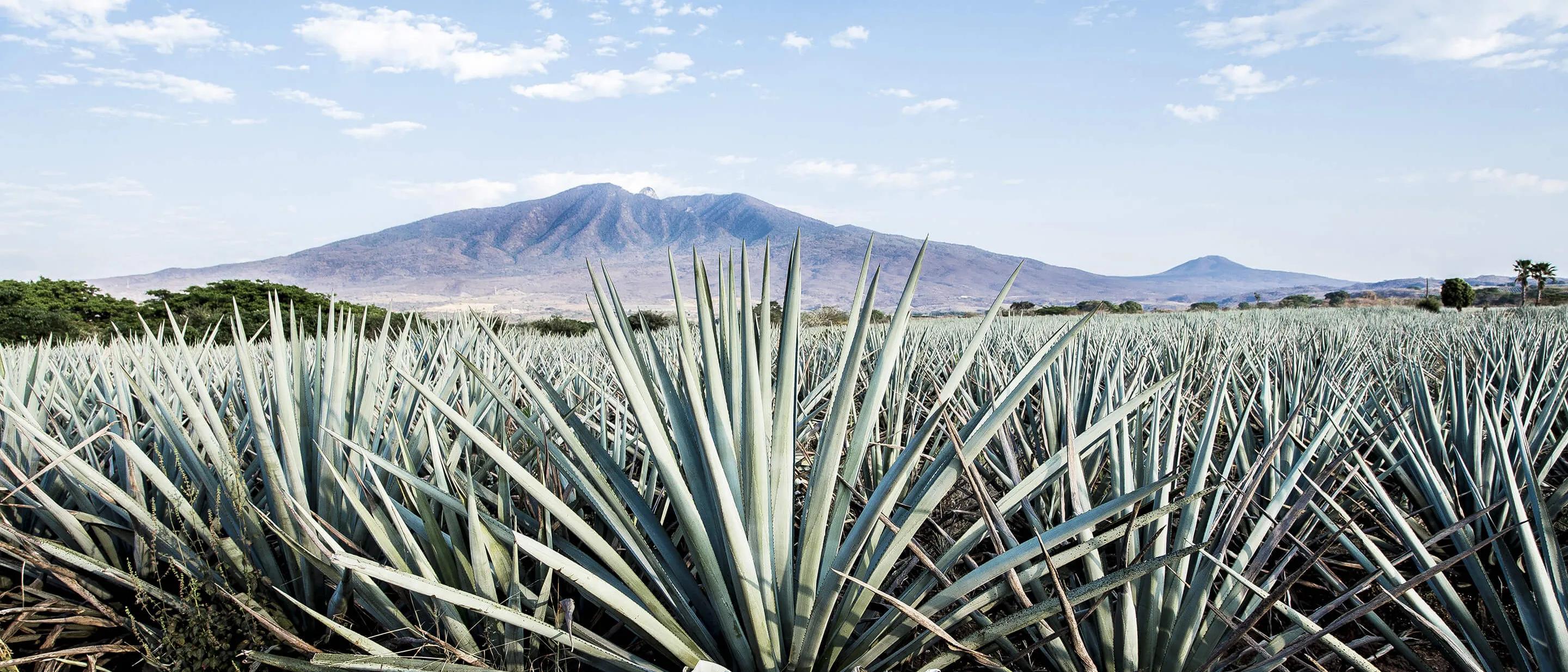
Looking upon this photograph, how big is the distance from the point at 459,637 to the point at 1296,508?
4.86ft

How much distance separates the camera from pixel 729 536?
51.1 inches

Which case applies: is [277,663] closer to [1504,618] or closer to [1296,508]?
[1296,508]

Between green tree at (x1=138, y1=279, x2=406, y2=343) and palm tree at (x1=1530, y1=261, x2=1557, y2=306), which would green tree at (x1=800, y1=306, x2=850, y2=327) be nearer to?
green tree at (x1=138, y1=279, x2=406, y2=343)

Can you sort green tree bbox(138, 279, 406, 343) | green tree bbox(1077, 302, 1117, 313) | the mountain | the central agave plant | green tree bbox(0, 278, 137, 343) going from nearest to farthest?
green tree bbox(1077, 302, 1117, 313) < the central agave plant < green tree bbox(0, 278, 137, 343) < green tree bbox(138, 279, 406, 343) < the mountain

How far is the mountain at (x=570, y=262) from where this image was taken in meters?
121

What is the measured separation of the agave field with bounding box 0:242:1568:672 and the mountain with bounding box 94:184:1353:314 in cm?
9088

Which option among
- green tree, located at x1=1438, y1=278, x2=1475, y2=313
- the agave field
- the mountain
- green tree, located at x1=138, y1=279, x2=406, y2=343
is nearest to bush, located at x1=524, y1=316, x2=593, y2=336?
green tree, located at x1=138, y1=279, x2=406, y2=343

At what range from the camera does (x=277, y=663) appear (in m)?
1.25

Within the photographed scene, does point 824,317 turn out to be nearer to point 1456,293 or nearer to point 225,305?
point 225,305

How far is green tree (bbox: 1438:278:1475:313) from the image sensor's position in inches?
1649

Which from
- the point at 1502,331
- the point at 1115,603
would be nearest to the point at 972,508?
the point at 1115,603

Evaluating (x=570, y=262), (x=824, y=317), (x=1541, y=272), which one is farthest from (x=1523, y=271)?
(x=570, y=262)

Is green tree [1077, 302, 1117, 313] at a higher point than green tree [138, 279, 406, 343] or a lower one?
higher

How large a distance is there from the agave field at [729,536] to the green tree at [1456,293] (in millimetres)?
51944
